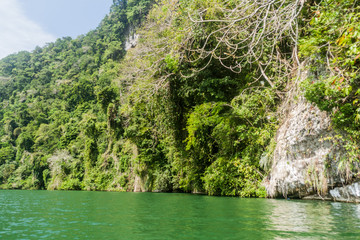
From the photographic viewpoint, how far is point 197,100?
13.1 m

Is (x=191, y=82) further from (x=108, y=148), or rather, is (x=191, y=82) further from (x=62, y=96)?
(x=62, y=96)

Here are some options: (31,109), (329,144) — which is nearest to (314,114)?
(329,144)

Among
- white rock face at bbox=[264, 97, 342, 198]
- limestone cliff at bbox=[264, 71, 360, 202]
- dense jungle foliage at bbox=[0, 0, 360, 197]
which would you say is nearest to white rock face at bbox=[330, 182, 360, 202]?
limestone cliff at bbox=[264, 71, 360, 202]

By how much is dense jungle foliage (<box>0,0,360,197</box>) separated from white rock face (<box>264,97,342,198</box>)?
0.58 metres

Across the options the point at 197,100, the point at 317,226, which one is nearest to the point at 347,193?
the point at 317,226

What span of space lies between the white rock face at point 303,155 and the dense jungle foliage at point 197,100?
1.92 ft

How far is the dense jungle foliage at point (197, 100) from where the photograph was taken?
6199 millimetres

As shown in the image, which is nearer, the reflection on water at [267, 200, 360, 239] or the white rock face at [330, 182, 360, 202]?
the reflection on water at [267, 200, 360, 239]

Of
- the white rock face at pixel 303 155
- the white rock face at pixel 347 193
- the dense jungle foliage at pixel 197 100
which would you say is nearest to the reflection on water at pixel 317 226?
the white rock face at pixel 347 193

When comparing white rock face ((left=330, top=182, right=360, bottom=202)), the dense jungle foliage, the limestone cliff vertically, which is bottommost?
white rock face ((left=330, top=182, right=360, bottom=202))

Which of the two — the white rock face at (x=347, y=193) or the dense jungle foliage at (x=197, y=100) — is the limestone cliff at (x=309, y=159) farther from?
the dense jungle foliage at (x=197, y=100)

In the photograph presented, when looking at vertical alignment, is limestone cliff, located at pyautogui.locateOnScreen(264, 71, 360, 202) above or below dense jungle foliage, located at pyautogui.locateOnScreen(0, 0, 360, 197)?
below

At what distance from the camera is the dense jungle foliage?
6199mm

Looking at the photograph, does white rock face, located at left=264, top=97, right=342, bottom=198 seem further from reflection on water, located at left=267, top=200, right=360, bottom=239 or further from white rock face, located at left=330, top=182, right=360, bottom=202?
reflection on water, located at left=267, top=200, right=360, bottom=239
